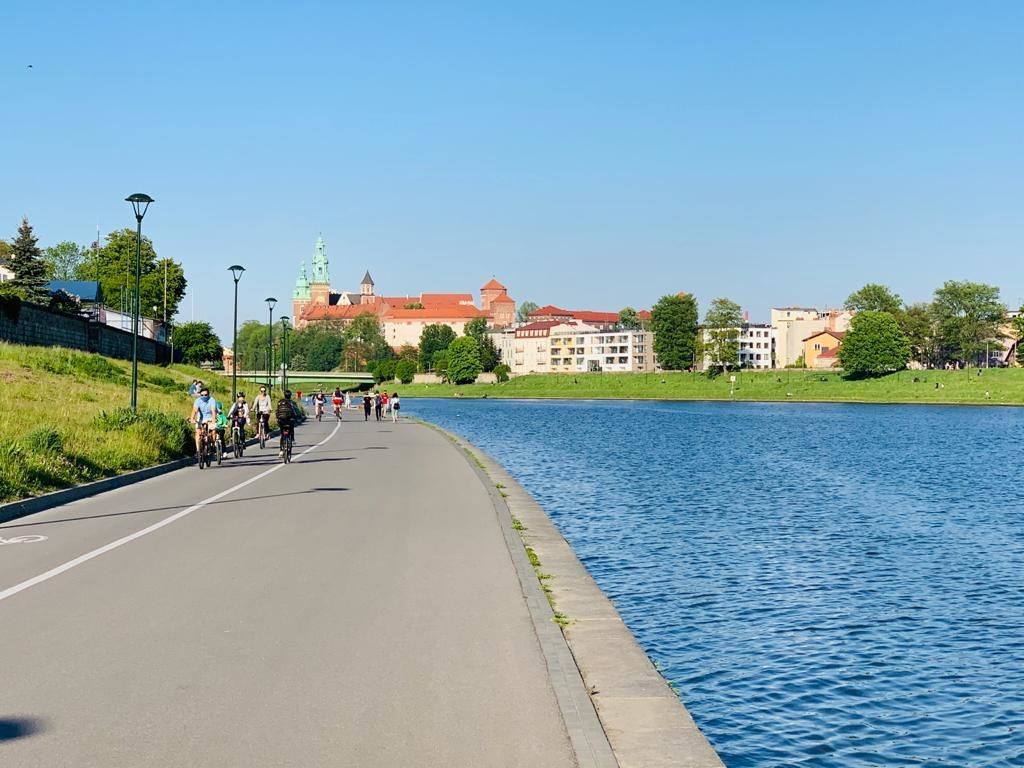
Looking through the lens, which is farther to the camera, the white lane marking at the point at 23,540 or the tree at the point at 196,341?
the tree at the point at 196,341

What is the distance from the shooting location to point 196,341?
114062 millimetres

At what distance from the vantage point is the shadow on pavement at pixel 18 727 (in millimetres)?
6211

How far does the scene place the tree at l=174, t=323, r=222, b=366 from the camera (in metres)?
112

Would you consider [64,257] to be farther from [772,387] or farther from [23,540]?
[23,540]

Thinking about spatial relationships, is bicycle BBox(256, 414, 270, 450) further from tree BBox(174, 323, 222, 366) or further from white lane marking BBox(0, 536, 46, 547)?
tree BBox(174, 323, 222, 366)

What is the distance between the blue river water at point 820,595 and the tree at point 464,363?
5448 inches

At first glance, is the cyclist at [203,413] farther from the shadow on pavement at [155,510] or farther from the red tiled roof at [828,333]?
the red tiled roof at [828,333]

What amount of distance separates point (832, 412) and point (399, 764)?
99331 mm

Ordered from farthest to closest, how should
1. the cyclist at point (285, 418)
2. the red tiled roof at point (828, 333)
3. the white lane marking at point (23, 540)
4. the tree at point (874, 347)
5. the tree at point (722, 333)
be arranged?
the red tiled roof at point (828, 333)
the tree at point (722, 333)
the tree at point (874, 347)
the cyclist at point (285, 418)
the white lane marking at point (23, 540)

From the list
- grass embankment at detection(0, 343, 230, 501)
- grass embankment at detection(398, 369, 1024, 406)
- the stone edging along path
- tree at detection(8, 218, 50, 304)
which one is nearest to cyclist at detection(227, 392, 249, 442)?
grass embankment at detection(0, 343, 230, 501)

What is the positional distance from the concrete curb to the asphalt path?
0.44 m

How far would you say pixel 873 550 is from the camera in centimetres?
1916

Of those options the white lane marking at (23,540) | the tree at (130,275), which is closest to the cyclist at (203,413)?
the white lane marking at (23,540)

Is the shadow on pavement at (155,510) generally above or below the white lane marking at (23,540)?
below
